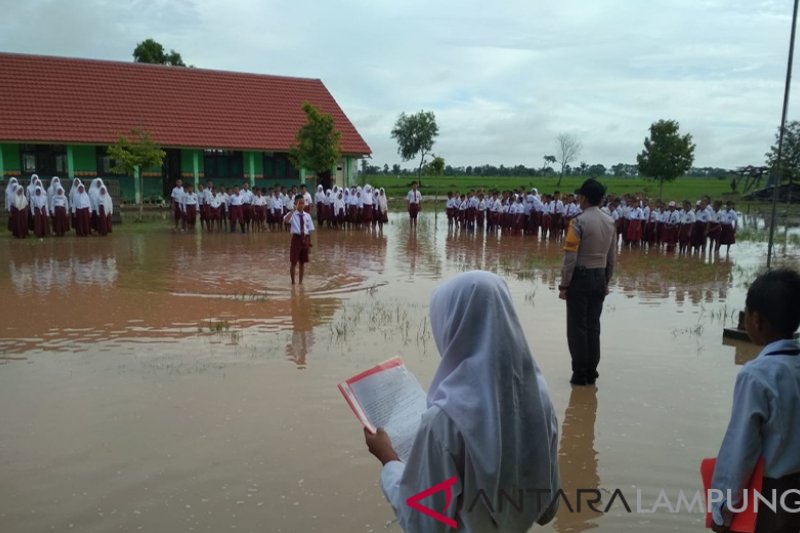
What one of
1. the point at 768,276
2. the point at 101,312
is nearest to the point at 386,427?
the point at 768,276

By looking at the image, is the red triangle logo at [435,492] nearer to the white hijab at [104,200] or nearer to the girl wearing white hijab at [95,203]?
the white hijab at [104,200]

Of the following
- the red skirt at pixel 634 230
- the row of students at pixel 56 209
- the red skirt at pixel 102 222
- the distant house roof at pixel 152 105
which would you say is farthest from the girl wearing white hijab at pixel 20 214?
the red skirt at pixel 634 230

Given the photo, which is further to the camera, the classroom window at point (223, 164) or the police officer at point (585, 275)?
the classroom window at point (223, 164)

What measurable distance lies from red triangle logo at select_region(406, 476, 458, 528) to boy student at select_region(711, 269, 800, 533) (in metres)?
1.17

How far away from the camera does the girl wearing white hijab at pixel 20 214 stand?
18.5 meters

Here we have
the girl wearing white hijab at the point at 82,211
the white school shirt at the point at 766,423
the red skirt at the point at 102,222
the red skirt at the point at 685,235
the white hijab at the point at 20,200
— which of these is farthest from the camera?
the red skirt at the point at 102,222

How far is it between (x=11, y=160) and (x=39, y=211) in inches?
385

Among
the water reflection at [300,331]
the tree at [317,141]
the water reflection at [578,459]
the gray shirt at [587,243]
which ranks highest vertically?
the tree at [317,141]

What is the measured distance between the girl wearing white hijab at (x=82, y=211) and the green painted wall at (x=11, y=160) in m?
9.30

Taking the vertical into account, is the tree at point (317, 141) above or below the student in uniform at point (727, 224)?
above

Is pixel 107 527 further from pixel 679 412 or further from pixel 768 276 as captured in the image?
pixel 679 412

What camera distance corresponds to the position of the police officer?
608 centimetres

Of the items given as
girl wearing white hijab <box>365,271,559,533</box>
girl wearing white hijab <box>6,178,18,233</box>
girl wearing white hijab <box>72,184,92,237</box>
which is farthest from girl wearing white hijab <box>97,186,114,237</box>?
girl wearing white hijab <box>365,271,559,533</box>

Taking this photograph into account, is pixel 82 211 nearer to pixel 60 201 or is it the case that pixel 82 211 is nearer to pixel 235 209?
pixel 60 201
